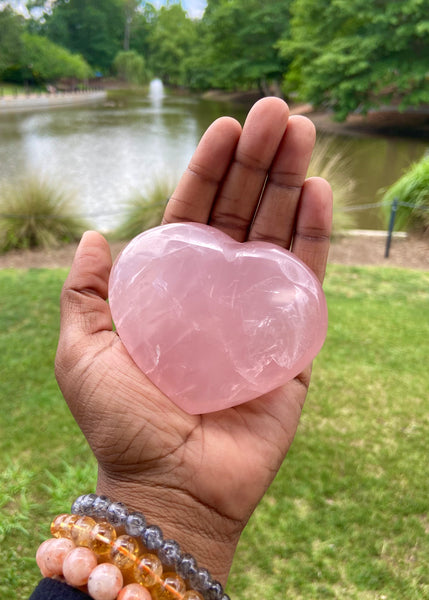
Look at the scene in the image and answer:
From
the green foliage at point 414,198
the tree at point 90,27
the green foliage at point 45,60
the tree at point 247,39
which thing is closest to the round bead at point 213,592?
the green foliage at point 414,198

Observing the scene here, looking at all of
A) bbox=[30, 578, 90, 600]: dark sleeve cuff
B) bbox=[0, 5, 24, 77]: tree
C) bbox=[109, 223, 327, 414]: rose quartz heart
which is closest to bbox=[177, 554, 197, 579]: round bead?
bbox=[30, 578, 90, 600]: dark sleeve cuff

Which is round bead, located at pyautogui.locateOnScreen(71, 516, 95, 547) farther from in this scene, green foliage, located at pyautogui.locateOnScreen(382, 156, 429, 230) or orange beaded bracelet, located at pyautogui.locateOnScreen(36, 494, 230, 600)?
green foliage, located at pyautogui.locateOnScreen(382, 156, 429, 230)

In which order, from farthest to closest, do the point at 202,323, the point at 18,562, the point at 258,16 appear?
the point at 258,16, the point at 18,562, the point at 202,323

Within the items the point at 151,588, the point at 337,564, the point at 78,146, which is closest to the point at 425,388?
the point at 337,564

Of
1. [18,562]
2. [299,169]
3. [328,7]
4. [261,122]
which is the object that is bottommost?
[18,562]

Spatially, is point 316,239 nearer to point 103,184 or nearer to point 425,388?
point 425,388

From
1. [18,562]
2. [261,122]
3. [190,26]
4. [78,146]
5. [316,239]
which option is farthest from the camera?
[190,26]

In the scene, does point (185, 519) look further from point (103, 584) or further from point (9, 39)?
point (9, 39)

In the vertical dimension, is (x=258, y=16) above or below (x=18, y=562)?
above

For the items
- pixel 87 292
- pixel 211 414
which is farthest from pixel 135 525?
pixel 87 292
